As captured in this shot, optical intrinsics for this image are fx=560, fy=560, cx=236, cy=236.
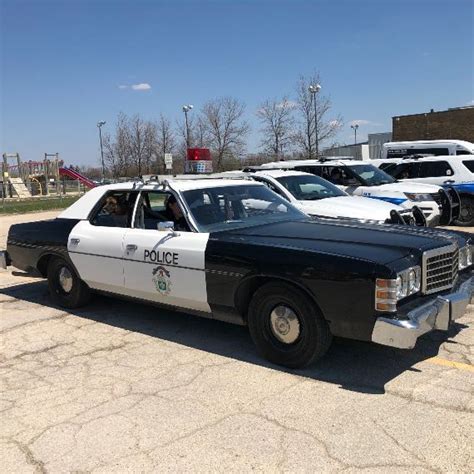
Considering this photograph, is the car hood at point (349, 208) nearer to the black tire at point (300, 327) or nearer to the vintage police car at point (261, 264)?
the vintage police car at point (261, 264)

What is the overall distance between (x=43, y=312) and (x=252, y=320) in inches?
122

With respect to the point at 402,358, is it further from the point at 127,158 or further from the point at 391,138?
the point at 127,158

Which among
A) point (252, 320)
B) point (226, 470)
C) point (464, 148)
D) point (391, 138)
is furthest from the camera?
point (391, 138)

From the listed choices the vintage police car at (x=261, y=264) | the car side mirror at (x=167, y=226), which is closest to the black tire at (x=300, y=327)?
the vintage police car at (x=261, y=264)

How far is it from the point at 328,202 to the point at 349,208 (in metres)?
0.43

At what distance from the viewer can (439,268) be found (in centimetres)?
439

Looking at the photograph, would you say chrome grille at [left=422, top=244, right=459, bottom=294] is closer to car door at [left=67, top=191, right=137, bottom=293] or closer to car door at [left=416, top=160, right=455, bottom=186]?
car door at [left=67, top=191, right=137, bottom=293]

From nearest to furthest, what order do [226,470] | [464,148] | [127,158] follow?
[226,470], [464,148], [127,158]

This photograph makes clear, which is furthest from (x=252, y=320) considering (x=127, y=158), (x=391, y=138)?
(x=127, y=158)

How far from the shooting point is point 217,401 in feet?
13.1

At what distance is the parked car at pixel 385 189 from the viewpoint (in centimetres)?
1070

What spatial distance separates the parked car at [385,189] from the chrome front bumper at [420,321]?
19.3 ft

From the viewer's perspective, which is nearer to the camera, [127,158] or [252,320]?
[252,320]

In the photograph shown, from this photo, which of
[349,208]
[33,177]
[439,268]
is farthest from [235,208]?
[33,177]
